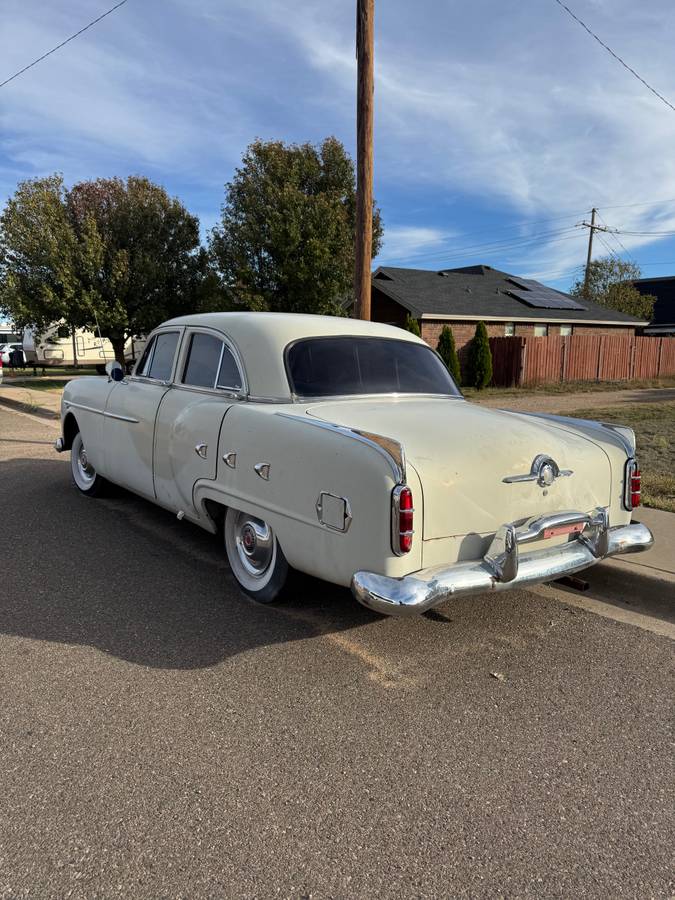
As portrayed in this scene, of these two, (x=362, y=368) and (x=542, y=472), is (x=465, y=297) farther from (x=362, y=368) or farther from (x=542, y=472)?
(x=542, y=472)

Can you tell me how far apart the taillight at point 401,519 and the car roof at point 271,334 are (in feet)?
4.21

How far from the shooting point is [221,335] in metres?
4.45

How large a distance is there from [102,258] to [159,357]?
17.2 m

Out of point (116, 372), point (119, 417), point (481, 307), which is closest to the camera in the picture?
point (119, 417)

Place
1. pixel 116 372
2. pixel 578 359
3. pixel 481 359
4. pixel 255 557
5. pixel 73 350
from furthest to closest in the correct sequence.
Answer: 1. pixel 73 350
2. pixel 578 359
3. pixel 481 359
4. pixel 116 372
5. pixel 255 557

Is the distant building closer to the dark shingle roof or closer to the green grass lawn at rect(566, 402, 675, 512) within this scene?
the dark shingle roof

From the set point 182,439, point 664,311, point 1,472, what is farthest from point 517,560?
point 664,311

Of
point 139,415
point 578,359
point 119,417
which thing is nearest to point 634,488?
point 139,415

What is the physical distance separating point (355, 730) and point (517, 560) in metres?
1.08

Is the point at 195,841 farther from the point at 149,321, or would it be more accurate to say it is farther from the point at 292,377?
the point at 149,321

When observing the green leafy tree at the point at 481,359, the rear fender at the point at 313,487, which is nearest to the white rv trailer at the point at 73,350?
the green leafy tree at the point at 481,359

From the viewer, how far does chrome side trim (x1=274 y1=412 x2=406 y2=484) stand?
2.91 metres

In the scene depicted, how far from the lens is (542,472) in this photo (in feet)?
10.9

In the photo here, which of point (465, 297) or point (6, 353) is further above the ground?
point (465, 297)
